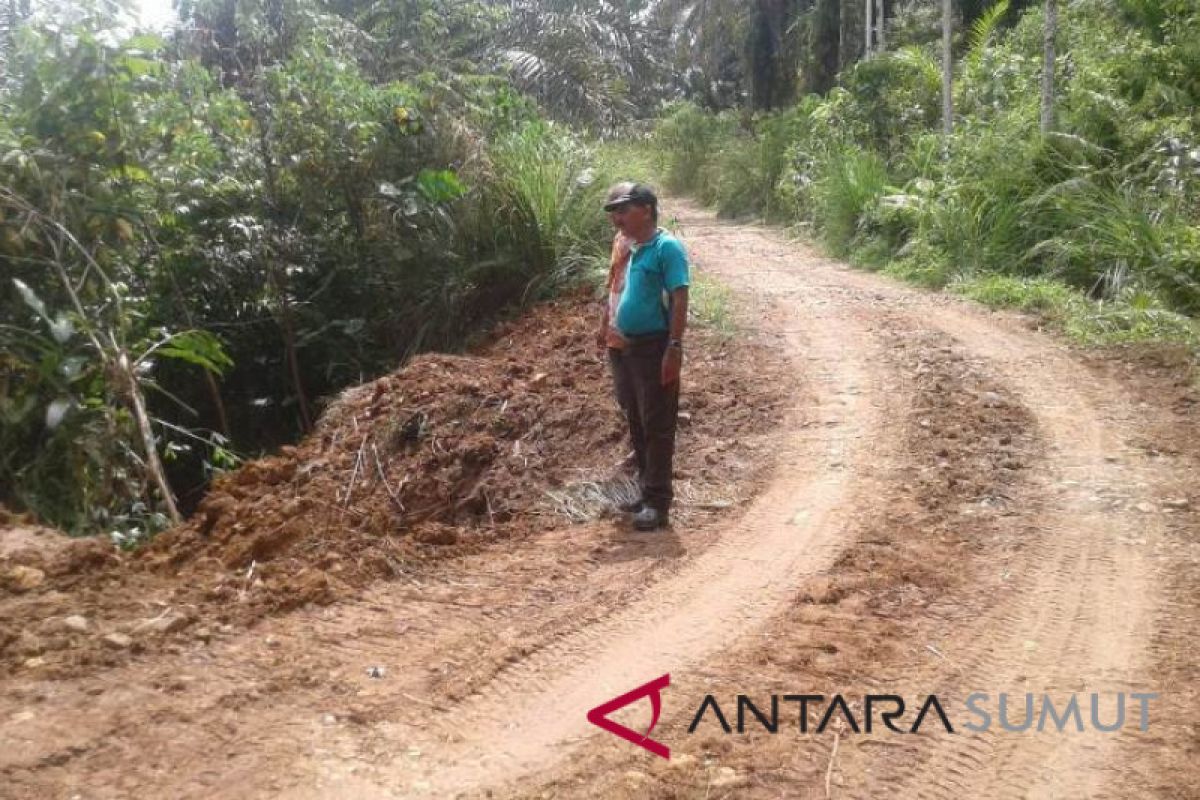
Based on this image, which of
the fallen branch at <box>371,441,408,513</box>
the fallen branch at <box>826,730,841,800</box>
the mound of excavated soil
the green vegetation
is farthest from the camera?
the green vegetation

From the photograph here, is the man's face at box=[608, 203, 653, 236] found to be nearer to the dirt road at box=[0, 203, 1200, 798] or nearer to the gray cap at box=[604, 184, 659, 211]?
the gray cap at box=[604, 184, 659, 211]

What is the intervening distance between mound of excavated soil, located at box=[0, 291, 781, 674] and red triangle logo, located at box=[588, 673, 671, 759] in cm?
147

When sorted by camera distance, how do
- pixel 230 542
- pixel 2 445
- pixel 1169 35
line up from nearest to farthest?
1. pixel 230 542
2. pixel 2 445
3. pixel 1169 35

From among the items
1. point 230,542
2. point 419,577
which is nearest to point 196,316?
point 230,542

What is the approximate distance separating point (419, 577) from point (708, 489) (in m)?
1.64

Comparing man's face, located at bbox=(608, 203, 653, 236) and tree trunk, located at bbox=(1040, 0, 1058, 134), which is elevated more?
tree trunk, located at bbox=(1040, 0, 1058, 134)

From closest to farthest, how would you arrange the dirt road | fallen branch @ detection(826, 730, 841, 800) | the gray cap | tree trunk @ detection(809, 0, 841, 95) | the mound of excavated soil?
fallen branch @ detection(826, 730, 841, 800) < the dirt road < the mound of excavated soil < the gray cap < tree trunk @ detection(809, 0, 841, 95)

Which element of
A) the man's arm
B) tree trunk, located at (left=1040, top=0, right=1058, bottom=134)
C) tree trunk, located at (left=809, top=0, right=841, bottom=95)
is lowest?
the man's arm

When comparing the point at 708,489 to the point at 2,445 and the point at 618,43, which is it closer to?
the point at 2,445

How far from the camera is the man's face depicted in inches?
177

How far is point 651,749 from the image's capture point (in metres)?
2.92

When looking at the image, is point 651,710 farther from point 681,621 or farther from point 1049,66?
point 1049,66

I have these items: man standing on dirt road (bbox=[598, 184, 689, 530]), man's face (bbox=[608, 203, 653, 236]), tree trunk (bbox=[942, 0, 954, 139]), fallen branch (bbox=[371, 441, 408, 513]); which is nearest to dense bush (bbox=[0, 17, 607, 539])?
fallen branch (bbox=[371, 441, 408, 513])

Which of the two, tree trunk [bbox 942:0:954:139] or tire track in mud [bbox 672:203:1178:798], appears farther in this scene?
tree trunk [bbox 942:0:954:139]
